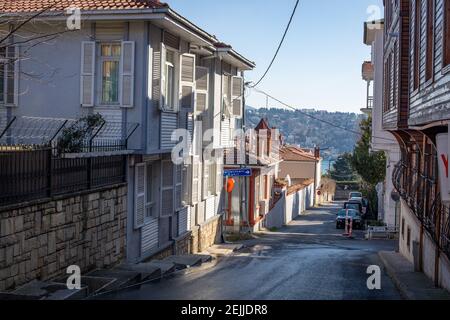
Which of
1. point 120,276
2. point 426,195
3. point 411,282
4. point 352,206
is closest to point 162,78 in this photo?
point 120,276

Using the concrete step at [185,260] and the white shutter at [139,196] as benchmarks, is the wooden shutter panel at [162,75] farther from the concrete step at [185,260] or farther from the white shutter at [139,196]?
the concrete step at [185,260]

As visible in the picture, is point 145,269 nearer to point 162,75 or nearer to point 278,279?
point 278,279

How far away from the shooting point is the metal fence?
33.5ft

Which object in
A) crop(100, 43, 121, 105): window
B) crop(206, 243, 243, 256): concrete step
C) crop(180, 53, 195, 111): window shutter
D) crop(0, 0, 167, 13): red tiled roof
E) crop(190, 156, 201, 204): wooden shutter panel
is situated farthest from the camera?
crop(206, 243, 243, 256): concrete step

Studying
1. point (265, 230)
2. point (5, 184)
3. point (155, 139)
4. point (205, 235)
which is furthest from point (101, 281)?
→ point (265, 230)

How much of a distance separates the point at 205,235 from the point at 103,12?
1026cm

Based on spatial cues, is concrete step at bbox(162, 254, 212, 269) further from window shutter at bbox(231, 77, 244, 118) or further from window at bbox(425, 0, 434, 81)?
window shutter at bbox(231, 77, 244, 118)

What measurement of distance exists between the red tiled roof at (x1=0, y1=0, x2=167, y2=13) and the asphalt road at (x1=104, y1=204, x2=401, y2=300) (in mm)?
6055

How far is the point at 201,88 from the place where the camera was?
2092 centimetres

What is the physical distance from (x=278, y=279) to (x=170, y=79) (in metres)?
6.45

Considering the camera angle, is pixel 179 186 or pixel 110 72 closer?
pixel 110 72

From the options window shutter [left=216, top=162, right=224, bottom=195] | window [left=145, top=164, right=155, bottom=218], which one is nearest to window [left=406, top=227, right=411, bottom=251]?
window shutter [left=216, top=162, right=224, bottom=195]

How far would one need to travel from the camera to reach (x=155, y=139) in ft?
53.6

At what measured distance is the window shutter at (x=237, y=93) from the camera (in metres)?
25.7
